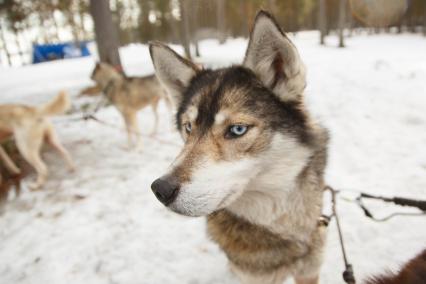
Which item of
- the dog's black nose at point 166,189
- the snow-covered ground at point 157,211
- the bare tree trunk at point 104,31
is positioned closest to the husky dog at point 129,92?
the snow-covered ground at point 157,211

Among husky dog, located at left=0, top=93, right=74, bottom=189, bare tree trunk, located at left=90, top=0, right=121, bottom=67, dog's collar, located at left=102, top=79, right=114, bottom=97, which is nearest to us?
husky dog, located at left=0, top=93, right=74, bottom=189

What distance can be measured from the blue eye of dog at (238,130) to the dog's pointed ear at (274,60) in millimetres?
300

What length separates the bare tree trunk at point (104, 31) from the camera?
27.9ft

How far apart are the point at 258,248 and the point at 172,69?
1288 millimetres

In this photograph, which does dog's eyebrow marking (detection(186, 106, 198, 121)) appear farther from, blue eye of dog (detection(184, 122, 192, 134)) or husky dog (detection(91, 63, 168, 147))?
husky dog (detection(91, 63, 168, 147))

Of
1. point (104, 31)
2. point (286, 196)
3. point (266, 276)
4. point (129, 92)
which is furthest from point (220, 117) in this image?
point (104, 31)

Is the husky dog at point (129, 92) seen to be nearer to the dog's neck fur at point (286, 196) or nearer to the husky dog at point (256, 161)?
the husky dog at point (256, 161)

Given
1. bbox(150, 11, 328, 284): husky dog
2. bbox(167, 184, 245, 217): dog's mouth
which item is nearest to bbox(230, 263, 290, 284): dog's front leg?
bbox(150, 11, 328, 284): husky dog

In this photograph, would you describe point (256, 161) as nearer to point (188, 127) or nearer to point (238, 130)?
point (238, 130)

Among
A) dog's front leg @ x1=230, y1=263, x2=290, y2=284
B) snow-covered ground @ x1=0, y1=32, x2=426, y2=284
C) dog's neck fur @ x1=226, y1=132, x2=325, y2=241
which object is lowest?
snow-covered ground @ x1=0, y1=32, x2=426, y2=284

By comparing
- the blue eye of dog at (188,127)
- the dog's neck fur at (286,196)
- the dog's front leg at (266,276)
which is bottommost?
the dog's front leg at (266,276)

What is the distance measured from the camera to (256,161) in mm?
1553

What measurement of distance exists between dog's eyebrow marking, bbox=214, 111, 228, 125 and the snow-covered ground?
0.64 metres

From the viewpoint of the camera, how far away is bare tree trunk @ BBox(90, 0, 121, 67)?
8492mm
